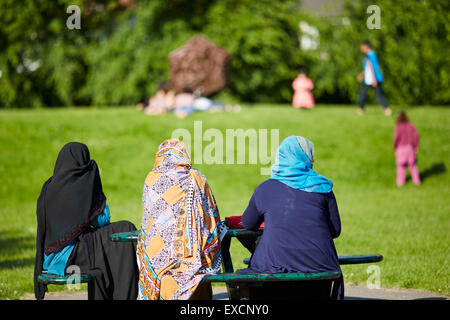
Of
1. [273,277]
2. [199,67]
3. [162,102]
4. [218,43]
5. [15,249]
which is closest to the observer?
[273,277]

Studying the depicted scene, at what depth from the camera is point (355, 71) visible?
26.4 meters

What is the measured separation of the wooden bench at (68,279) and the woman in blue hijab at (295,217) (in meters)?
1.28

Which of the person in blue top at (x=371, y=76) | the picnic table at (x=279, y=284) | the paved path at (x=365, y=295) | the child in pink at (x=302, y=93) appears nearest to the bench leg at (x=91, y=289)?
the picnic table at (x=279, y=284)

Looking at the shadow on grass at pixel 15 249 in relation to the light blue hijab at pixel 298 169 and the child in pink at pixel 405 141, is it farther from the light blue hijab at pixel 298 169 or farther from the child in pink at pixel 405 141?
the child in pink at pixel 405 141

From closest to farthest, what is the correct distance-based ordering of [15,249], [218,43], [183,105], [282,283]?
[282,283] < [15,249] < [183,105] < [218,43]

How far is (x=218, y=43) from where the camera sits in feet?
81.6

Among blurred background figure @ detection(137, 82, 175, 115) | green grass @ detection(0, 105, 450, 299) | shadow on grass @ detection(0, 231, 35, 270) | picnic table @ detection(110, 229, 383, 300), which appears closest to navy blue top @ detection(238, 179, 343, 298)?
picnic table @ detection(110, 229, 383, 300)

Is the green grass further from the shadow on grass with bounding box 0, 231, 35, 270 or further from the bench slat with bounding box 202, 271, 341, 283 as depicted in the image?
the bench slat with bounding box 202, 271, 341, 283

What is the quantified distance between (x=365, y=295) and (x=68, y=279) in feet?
10.2

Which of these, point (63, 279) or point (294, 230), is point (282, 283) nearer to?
point (294, 230)

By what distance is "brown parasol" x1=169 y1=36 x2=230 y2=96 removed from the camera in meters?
19.9

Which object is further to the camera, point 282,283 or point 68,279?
point 68,279

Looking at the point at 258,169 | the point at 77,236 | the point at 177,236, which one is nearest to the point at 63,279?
the point at 77,236

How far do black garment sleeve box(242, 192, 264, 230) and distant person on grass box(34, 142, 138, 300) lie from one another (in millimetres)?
1039
